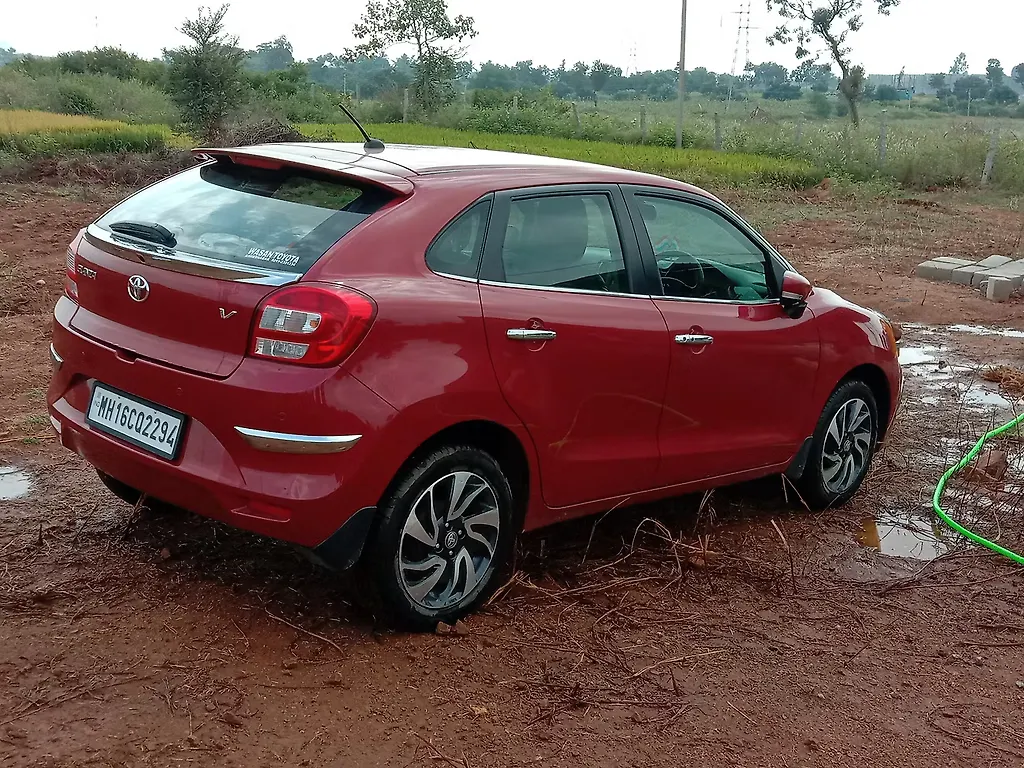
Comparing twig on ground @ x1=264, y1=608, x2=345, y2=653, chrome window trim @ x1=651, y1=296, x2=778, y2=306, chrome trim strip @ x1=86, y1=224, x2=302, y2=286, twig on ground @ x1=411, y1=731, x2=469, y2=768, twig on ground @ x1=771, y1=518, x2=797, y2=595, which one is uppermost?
chrome trim strip @ x1=86, y1=224, x2=302, y2=286

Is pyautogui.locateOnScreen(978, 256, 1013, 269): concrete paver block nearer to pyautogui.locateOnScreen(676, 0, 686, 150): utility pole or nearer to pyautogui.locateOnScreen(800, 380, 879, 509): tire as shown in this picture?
pyautogui.locateOnScreen(800, 380, 879, 509): tire

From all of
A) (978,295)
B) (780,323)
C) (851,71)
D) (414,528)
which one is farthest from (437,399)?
(851,71)

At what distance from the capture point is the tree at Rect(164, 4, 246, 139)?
2234 centimetres

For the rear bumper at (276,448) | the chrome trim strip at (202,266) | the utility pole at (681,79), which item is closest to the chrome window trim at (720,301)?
the rear bumper at (276,448)

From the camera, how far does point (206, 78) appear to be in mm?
22516

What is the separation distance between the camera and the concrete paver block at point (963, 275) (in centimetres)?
1227

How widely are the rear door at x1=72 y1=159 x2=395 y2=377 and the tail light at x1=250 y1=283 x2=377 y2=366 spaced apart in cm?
5

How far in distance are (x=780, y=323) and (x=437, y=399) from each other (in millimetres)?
2033

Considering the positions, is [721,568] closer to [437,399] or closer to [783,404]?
[783,404]

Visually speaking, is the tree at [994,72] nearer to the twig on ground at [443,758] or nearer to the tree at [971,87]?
the tree at [971,87]

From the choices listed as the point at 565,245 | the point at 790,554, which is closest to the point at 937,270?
the point at 790,554

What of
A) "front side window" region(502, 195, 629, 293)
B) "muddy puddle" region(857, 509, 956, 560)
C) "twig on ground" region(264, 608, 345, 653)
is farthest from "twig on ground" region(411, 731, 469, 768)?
"muddy puddle" region(857, 509, 956, 560)

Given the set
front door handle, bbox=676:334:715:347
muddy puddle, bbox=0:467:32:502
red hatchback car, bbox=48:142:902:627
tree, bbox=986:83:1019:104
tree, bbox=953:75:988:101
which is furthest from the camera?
tree, bbox=953:75:988:101

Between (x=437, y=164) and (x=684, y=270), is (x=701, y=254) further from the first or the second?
(x=437, y=164)
